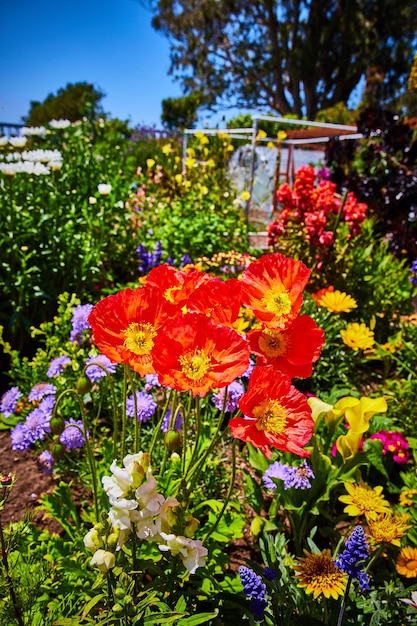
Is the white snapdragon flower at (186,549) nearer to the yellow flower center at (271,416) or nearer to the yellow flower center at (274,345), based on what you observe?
the yellow flower center at (271,416)

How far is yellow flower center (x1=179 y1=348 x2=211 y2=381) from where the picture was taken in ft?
2.85

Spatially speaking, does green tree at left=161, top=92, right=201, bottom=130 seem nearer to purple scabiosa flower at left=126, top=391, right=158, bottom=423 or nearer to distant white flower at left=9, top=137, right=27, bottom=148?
distant white flower at left=9, top=137, right=27, bottom=148

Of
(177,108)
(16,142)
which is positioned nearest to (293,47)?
(177,108)

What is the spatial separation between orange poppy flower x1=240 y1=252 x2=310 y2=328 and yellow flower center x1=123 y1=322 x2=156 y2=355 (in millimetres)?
210

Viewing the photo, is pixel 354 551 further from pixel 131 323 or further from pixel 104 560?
pixel 131 323

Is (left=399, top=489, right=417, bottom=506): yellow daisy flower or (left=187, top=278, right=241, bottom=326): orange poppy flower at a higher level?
(left=187, top=278, right=241, bottom=326): orange poppy flower

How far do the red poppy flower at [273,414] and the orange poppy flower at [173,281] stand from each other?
26cm

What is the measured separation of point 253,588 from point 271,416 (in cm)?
37

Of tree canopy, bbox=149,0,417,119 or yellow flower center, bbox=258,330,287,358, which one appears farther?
tree canopy, bbox=149,0,417,119

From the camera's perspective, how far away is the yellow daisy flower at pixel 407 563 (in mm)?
1272

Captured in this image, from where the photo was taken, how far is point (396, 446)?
6.27ft

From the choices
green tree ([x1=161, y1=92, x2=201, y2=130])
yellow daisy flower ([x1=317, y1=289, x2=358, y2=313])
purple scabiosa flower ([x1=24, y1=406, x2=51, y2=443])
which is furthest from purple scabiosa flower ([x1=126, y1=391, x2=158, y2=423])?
green tree ([x1=161, y1=92, x2=201, y2=130])

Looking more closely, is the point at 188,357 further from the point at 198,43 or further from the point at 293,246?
the point at 198,43

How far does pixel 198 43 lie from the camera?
25.7 meters
